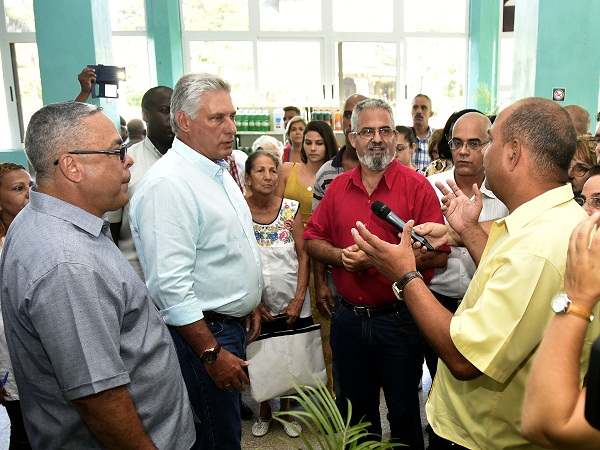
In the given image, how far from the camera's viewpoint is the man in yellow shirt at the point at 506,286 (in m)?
1.07

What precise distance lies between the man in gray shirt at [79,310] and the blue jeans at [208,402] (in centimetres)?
33

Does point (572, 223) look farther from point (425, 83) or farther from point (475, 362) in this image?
point (425, 83)

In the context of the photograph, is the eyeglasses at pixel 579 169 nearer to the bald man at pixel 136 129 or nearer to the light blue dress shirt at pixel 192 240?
the light blue dress shirt at pixel 192 240

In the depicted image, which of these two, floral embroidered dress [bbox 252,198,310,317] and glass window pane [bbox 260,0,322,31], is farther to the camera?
glass window pane [bbox 260,0,322,31]

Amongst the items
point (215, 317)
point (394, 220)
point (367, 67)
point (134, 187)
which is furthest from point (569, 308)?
point (367, 67)

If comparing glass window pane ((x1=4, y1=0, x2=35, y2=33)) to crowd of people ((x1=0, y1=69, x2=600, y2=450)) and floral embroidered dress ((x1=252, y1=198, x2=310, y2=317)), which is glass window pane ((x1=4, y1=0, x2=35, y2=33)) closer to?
crowd of people ((x1=0, y1=69, x2=600, y2=450))

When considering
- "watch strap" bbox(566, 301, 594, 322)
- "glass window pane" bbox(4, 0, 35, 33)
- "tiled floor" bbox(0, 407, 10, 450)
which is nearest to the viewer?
"watch strap" bbox(566, 301, 594, 322)

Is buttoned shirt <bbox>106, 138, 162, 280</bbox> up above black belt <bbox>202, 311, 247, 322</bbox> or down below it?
above

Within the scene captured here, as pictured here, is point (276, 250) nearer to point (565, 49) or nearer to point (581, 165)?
point (581, 165)

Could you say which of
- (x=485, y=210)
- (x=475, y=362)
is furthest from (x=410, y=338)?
(x=475, y=362)

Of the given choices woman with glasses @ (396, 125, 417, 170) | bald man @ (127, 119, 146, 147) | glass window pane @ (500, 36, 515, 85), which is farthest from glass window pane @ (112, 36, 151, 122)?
glass window pane @ (500, 36, 515, 85)

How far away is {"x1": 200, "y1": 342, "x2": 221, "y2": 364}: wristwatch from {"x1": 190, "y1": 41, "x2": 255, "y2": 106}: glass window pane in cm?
702

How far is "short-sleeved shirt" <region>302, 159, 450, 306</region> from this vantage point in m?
2.05

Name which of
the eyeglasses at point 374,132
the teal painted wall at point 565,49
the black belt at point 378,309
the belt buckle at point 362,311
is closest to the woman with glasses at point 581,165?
the eyeglasses at point 374,132
